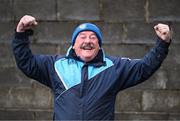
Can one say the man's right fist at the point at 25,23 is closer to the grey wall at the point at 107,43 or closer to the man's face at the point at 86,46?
the man's face at the point at 86,46

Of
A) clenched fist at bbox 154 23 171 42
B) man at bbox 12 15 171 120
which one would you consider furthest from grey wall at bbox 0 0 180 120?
clenched fist at bbox 154 23 171 42

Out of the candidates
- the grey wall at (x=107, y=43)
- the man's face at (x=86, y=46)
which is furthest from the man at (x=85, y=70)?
the grey wall at (x=107, y=43)

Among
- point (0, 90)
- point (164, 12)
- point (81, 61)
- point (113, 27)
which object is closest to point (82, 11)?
point (113, 27)

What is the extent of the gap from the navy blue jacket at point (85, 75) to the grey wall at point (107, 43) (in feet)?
5.48

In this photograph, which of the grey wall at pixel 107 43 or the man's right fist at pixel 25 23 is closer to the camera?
the man's right fist at pixel 25 23

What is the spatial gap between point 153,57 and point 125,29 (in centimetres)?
180

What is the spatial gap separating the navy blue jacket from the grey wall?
1671 mm

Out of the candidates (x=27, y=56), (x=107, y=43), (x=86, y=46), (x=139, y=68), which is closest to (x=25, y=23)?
(x=27, y=56)

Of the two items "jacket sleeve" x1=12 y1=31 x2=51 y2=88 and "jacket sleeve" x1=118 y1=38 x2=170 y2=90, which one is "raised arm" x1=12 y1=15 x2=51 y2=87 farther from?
"jacket sleeve" x1=118 y1=38 x2=170 y2=90

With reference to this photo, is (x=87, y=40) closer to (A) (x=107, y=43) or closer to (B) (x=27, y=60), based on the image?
(B) (x=27, y=60)

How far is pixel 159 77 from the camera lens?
16.8 feet

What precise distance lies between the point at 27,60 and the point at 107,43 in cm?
185

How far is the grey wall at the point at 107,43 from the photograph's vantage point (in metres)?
5.06

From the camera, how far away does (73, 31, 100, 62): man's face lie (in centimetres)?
335
